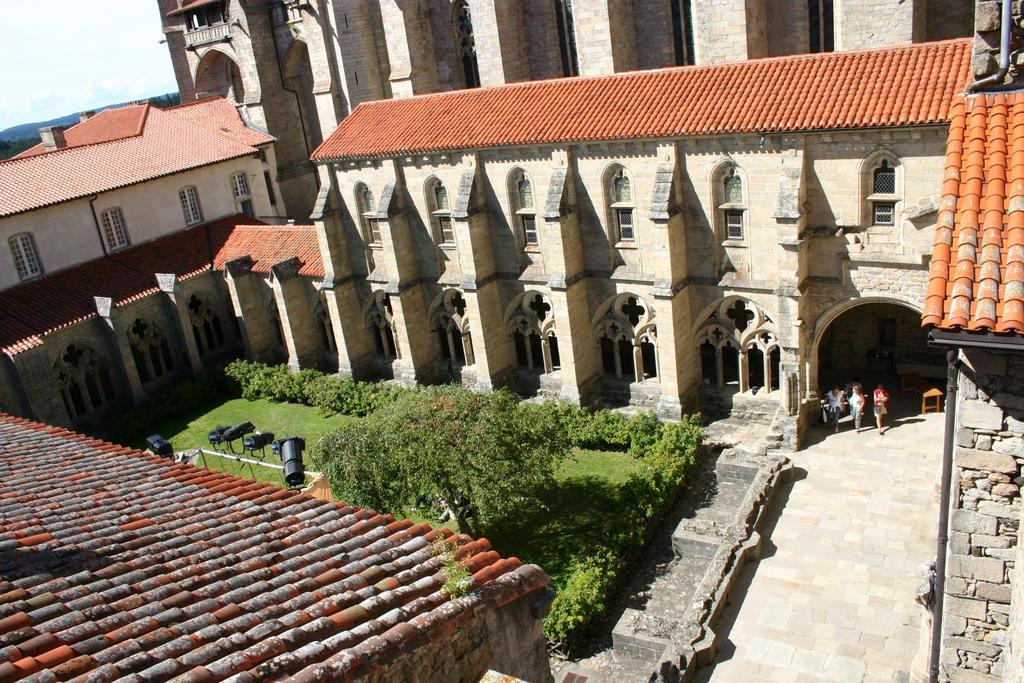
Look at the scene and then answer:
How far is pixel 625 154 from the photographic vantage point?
25.6 m

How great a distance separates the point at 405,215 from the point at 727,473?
1507 centimetres

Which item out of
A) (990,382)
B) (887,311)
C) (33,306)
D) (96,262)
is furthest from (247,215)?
(990,382)

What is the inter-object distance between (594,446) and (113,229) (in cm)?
2294

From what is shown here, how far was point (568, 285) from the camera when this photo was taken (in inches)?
1075

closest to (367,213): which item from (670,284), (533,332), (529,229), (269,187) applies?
(529,229)

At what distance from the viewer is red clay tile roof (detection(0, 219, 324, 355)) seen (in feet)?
101

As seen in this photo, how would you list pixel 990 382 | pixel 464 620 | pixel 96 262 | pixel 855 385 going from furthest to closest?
pixel 96 262
pixel 855 385
pixel 990 382
pixel 464 620

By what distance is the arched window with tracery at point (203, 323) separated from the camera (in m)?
36.5

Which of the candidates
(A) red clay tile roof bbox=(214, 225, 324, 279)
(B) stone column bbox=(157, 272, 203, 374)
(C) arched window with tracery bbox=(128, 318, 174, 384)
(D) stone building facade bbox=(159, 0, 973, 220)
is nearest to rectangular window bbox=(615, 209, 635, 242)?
(D) stone building facade bbox=(159, 0, 973, 220)

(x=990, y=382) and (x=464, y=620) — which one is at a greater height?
(x=990, y=382)

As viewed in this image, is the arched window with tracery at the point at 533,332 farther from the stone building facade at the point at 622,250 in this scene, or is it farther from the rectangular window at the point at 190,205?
the rectangular window at the point at 190,205

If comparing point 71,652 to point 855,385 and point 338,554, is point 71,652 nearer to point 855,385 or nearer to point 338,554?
point 338,554

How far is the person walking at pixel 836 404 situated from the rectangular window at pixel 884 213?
17.1 feet

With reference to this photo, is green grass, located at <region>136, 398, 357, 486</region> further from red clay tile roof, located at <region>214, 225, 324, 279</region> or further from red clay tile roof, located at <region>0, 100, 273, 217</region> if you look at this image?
red clay tile roof, located at <region>0, 100, 273, 217</region>
